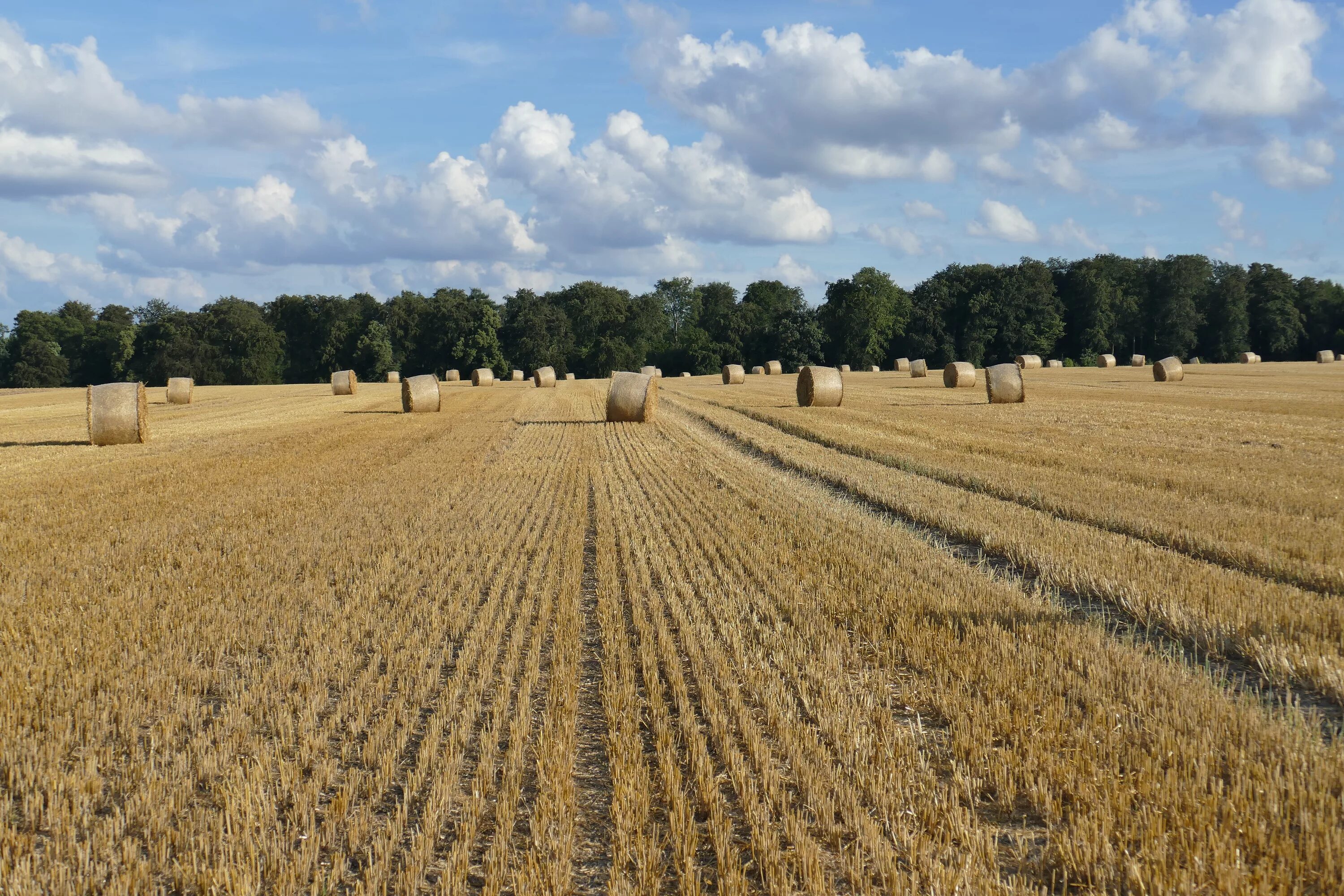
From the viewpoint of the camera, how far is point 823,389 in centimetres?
2948

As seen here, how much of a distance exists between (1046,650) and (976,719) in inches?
48.7

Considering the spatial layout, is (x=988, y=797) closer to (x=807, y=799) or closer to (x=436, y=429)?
(x=807, y=799)

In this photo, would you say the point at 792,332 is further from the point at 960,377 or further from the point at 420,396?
the point at 420,396

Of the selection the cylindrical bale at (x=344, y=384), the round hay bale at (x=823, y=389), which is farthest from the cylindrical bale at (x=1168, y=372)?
the cylindrical bale at (x=344, y=384)

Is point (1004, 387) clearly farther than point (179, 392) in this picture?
No

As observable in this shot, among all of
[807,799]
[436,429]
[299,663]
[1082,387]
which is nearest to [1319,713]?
[807,799]

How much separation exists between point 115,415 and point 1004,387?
23.5 m

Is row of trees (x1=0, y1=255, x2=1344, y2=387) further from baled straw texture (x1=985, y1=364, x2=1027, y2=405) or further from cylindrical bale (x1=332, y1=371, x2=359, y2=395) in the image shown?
baled straw texture (x1=985, y1=364, x2=1027, y2=405)

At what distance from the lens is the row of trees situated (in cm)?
8925

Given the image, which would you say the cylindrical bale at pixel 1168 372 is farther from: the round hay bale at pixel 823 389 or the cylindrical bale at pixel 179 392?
the cylindrical bale at pixel 179 392

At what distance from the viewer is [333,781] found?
4484mm

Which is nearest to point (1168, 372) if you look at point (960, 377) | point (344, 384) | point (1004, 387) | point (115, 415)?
point (960, 377)

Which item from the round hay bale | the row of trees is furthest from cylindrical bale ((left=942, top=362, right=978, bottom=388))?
the row of trees

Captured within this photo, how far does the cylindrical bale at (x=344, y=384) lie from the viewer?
A: 4722 centimetres
